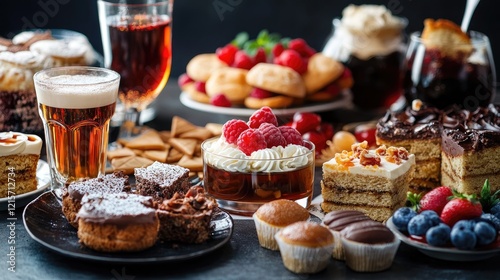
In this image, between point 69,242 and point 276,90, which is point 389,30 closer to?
point 276,90

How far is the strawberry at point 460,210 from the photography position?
2.44 m

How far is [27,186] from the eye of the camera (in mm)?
2893

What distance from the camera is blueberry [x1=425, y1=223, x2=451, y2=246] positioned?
7.73 feet

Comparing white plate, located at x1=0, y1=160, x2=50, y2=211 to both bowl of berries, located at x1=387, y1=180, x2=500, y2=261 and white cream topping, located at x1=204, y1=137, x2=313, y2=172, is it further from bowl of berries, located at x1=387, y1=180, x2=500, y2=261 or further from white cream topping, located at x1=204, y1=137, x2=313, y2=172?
bowl of berries, located at x1=387, y1=180, x2=500, y2=261

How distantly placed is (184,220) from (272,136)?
508 mm

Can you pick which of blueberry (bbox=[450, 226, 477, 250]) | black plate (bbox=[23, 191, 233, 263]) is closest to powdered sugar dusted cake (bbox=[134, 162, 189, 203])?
black plate (bbox=[23, 191, 233, 263])

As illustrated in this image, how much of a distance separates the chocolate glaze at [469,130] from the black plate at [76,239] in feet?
2.95

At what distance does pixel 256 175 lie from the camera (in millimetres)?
2707

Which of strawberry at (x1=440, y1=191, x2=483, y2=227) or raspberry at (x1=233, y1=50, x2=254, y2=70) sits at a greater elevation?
strawberry at (x1=440, y1=191, x2=483, y2=227)

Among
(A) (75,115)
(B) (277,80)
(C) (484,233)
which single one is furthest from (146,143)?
(C) (484,233)

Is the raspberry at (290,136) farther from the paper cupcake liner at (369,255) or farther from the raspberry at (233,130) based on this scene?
the paper cupcake liner at (369,255)

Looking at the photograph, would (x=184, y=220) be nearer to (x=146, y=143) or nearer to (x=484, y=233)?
(x=484, y=233)

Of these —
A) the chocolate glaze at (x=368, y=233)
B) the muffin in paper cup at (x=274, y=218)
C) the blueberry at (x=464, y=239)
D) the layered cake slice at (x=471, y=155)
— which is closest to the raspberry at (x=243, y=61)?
the layered cake slice at (x=471, y=155)

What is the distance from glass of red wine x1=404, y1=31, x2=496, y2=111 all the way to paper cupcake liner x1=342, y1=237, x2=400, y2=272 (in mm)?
1467
